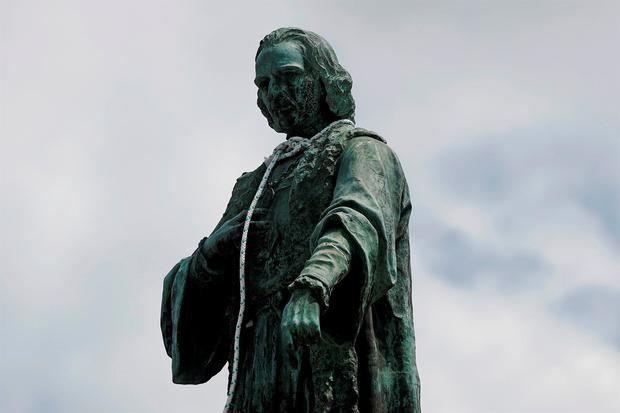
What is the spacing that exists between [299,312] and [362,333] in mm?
1154

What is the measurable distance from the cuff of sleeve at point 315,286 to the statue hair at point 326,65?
219 cm

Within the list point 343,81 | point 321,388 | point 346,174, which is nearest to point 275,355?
point 321,388

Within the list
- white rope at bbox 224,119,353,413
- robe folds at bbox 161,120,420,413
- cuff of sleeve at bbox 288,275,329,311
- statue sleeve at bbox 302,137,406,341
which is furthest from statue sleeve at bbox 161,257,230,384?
cuff of sleeve at bbox 288,275,329,311

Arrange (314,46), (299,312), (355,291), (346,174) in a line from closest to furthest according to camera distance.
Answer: (299,312) → (355,291) → (346,174) → (314,46)

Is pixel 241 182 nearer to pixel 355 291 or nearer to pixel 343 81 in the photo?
pixel 343 81

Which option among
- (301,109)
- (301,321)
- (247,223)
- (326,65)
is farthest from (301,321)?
(326,65)

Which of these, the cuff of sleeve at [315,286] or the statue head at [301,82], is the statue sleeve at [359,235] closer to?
the cuff of sleeve at [315,286]

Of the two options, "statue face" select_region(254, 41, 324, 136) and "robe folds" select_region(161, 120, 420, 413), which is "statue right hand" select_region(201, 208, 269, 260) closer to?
"robe folds" select_region(161, 120, 420, 413)

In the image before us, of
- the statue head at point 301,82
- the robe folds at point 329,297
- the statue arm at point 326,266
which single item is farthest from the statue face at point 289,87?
the statue arm at point 326,266

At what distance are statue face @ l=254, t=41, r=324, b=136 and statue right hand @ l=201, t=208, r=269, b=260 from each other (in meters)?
0.73

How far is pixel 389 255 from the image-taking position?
9.13 metres

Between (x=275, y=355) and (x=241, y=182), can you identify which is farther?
(x=241, y=182)

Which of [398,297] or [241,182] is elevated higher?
[241,182]

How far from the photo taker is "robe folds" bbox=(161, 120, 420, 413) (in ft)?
29.6
